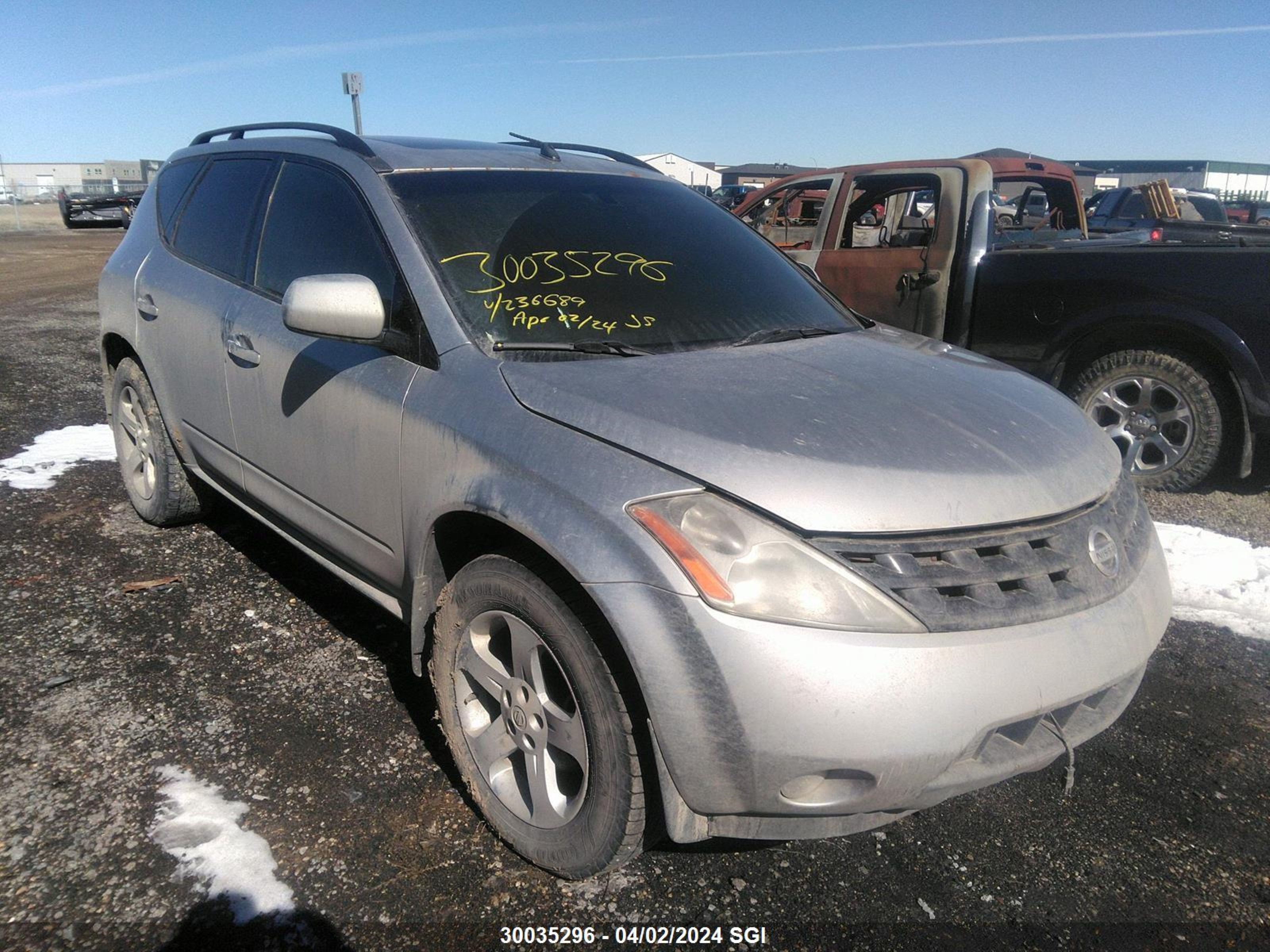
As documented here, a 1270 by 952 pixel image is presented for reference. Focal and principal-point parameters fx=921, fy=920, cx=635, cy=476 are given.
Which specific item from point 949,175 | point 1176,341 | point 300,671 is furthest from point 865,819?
point 949,175

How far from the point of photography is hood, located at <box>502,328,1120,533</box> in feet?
6.18

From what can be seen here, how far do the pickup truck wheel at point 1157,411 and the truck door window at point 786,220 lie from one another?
2229mm

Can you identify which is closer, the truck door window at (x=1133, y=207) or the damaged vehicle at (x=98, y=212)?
the damaged vehicle at (x=98, y=212)

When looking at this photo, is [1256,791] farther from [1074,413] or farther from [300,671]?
[300,671]

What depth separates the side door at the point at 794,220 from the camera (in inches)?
250

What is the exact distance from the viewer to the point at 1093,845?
2.39 m

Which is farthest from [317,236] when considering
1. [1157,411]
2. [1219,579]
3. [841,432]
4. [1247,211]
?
[1247,211]

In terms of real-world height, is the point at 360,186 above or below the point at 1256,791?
above

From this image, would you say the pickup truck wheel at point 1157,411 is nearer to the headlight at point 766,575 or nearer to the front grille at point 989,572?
the front grille at point 989,572

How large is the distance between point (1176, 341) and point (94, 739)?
5.20m

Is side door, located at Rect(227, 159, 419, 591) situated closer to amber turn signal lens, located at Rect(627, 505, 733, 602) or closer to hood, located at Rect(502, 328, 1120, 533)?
hood, located at Rect(502, 328, 1120, 533)

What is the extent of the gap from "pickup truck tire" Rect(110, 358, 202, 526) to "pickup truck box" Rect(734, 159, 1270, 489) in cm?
338

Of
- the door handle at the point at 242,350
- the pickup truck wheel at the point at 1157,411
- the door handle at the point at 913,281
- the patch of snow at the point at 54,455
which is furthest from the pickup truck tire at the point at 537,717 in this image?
the door handle at the point at 913,281

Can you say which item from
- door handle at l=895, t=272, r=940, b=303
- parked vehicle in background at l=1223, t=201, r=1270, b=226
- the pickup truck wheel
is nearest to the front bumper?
the pickup truck wheel
